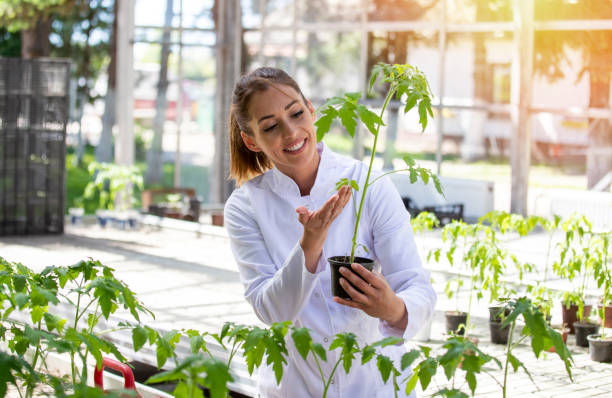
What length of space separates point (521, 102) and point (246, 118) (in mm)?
10174

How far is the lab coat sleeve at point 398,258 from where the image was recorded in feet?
6.07

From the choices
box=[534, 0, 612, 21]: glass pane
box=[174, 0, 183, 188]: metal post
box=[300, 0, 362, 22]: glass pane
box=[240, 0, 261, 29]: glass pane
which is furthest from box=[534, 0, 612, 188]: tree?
box=[174, 0, 183, 188]: metal post

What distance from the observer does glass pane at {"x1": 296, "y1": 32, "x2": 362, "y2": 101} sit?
43.8ft

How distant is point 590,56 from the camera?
11.1 metres

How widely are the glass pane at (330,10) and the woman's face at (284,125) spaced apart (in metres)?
11.5

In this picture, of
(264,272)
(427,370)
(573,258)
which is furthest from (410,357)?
(573,258)

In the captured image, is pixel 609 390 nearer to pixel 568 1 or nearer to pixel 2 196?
Result: pixel 568 1

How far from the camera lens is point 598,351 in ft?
18.0

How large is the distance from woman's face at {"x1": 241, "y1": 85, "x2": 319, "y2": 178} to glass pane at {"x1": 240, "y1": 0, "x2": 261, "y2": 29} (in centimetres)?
1260

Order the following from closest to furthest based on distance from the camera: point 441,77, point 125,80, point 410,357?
point 410,357
point 441,77
point 125,80

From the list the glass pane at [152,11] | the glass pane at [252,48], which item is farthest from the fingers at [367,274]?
the glass pane at [252,48]

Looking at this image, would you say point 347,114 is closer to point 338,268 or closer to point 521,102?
point 338,268

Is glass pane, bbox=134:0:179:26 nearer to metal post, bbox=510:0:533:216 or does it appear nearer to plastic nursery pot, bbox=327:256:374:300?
metal post, bbox=510:0:533:216


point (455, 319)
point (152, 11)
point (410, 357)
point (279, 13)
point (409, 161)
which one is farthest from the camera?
point (279, 13)
